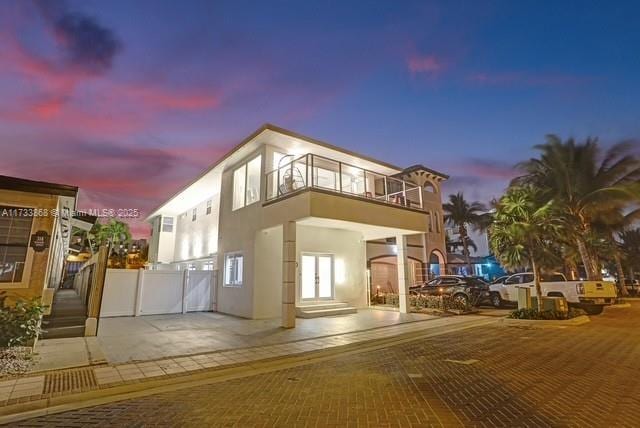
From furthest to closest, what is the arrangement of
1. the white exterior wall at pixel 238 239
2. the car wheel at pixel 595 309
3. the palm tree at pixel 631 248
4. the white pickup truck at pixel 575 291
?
the palm tree at pixel 631 248 → the car wheel at pixel 595 309 → the white pickup truck at pixel 575 291 → the white exterior wall at pixel 238 239

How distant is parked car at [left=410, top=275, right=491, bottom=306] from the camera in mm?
16641

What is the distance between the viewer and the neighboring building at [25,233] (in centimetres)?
711

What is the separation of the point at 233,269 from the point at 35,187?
767 cm

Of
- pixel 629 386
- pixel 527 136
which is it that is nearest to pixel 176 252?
pixel 629 386

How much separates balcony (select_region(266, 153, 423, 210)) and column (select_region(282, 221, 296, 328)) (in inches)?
56.8

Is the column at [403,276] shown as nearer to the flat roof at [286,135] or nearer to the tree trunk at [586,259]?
the flat roof at [286,135]

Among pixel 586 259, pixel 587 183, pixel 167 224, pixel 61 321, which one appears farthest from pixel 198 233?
pixel 587 183

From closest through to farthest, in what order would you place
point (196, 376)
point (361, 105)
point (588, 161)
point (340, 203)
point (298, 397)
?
point (298, 397) < point (196, 376) < point (340, 203) < point (361, 105) < point (588, 161)

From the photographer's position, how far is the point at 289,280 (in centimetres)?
1031

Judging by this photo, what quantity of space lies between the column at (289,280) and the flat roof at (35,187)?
6.04m

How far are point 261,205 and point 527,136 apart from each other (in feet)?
63.3

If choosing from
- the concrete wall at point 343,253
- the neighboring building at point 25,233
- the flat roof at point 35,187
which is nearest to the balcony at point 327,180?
the concrete wall at point 343,253

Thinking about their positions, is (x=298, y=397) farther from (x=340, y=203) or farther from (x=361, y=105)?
(x=361, y=105)

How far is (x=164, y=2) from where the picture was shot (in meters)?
9.72
